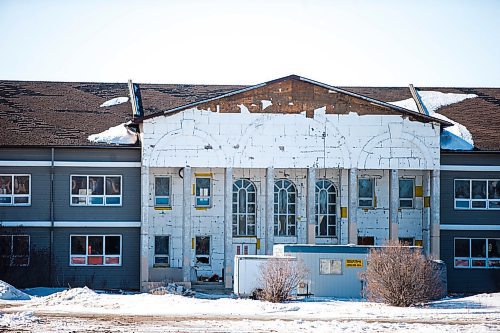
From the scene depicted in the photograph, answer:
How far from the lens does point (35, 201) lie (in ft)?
152

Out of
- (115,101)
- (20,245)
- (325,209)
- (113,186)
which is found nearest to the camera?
(20,245)

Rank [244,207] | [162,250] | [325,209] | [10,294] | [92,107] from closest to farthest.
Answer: [10,294] < [162,250] < [244,207] < [325,209] < [92,107]

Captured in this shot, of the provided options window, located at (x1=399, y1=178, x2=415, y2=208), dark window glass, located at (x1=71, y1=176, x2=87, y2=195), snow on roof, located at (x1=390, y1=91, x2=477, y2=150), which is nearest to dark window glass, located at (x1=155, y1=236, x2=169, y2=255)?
dark window glass, located at (x1=71, y1=176, x2=87, y2=195)

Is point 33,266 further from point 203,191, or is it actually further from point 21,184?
point 203,191

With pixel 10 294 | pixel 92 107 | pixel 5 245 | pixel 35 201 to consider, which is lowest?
pixel 10 294

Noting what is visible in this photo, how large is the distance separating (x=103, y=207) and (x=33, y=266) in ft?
13.1

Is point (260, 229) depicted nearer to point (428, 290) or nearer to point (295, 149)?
point (295, 149)

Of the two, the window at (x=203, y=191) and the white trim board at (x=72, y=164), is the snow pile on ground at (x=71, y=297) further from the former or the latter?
the window at (x=203, y=191)

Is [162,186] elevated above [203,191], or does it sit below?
above

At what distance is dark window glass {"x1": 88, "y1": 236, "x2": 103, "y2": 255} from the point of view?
46.8 m

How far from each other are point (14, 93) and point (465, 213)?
74.5 ft

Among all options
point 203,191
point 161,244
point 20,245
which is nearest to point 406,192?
point 203,191

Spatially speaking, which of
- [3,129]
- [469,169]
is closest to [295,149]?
[469,169]

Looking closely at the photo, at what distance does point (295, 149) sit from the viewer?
4688cm
